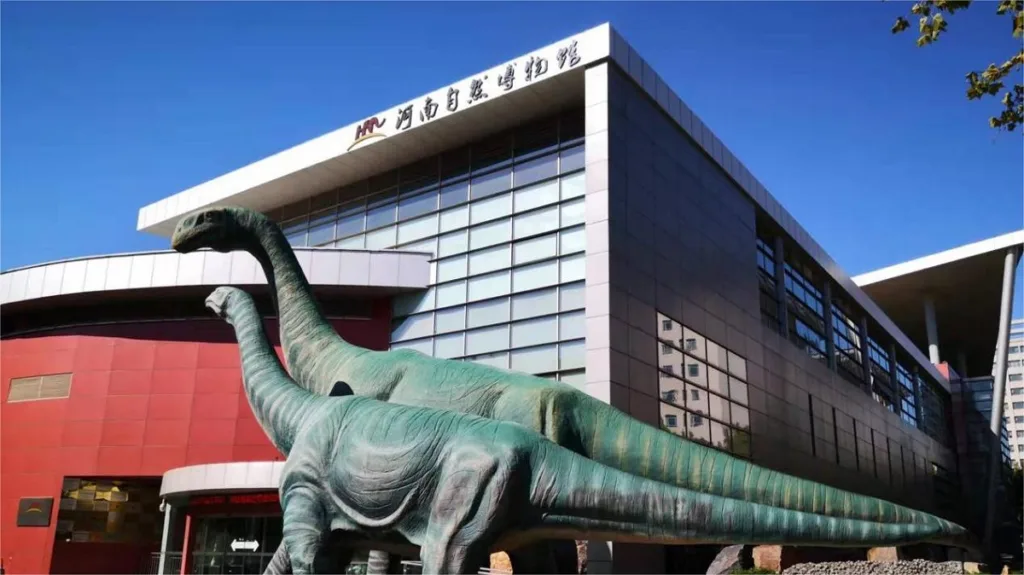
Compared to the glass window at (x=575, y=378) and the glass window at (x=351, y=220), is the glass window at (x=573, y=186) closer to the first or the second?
the glass window at (x=575, y=378)

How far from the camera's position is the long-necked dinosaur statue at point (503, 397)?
5.33m

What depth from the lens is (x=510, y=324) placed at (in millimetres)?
21984

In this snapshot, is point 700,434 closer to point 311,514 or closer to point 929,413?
point 311,514

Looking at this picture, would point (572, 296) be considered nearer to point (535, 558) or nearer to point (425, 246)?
point (425, 246)

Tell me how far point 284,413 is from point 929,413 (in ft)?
170

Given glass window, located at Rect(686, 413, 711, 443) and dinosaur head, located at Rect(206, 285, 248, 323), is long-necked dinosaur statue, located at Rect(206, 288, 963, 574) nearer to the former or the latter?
dinosaur head, located at Rect(206, 285, 248, 323)

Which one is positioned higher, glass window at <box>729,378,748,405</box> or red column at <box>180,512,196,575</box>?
glass window at <box>729,378,748,405</box>

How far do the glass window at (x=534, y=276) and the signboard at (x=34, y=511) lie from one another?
15.0 meters

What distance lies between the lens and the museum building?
69.3 feet

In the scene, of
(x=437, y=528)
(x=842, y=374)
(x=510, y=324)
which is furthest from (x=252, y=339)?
(x=842, y=374)

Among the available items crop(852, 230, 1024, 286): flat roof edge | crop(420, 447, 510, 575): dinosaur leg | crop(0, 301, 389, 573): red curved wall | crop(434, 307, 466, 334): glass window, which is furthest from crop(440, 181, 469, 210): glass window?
crop(852, 230, 1024, 286): flat roof edge

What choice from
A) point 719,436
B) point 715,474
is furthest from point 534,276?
point 715,474

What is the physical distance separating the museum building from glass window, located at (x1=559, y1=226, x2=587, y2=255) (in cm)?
6

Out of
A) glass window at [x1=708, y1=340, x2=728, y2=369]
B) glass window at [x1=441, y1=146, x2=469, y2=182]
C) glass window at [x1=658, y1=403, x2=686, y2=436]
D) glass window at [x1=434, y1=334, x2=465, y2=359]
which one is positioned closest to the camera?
glass window at [x1=658, y1=403, x2=686, y2=436]
